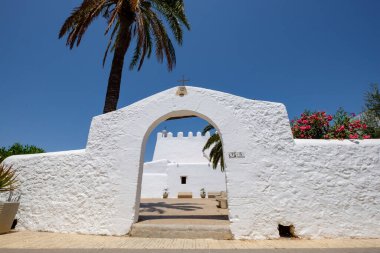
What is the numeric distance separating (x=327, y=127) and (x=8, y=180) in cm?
972

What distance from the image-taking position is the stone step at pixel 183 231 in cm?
469

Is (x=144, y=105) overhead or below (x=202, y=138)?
below

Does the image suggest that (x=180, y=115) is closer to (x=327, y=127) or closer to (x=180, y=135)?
(x=327, y=127)

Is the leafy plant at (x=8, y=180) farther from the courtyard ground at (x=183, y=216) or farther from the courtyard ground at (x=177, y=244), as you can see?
the courtyard ground at (x=183, y=216)

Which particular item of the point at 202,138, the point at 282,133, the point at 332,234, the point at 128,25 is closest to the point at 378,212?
the point at 332,234

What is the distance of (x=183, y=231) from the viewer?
15.6 feet

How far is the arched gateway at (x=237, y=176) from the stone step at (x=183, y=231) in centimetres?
28

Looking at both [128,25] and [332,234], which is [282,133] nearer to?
[332,234]

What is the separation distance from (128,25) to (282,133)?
7.53m

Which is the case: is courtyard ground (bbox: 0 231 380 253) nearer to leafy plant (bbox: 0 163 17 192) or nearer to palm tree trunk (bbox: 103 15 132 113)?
leafy plant (bbox: 0 163 17 192)

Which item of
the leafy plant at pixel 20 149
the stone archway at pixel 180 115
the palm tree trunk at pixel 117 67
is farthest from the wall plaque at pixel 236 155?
the leafy plant at pixel 20 149

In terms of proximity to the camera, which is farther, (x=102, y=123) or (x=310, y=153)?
(x=102, y=123)

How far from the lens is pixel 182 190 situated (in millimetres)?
21188

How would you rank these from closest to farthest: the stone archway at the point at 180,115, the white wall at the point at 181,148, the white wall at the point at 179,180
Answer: the stone archway at the point at 180,115, the white wall at the point at 179,180, the white wall at the point at 181,148
